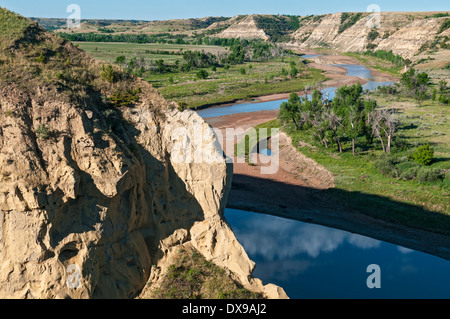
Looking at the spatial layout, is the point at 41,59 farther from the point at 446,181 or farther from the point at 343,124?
the point at 343,124

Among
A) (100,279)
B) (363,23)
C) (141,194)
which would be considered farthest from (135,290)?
(363,23)

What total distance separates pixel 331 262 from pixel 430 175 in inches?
767

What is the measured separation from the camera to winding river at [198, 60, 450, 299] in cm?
2613

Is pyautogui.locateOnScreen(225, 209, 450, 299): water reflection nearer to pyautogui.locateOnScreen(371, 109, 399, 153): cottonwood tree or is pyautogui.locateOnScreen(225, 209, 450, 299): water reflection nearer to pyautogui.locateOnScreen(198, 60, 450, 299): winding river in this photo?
pyautogui.locateOnScreen(198, 60, 450, 299): winding river

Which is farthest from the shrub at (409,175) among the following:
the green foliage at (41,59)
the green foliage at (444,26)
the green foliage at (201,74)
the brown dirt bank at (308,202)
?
the green foliage at (444,26)

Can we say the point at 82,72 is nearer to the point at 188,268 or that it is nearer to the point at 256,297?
the point at 188,268

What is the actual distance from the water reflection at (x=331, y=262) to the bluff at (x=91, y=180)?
960 centimetres

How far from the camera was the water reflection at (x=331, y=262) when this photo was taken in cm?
2616

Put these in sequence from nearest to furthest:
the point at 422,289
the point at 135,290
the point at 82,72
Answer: the point at 135,290 < the point at 82,72 < the point at 422,289

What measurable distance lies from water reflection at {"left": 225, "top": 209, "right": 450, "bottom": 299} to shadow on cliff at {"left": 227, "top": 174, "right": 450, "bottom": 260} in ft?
4.56

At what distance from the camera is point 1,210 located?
1389 centimetres

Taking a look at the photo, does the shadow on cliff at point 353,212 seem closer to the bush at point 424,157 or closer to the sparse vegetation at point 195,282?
the bush at point 424,157

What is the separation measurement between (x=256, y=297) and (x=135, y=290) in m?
5.51

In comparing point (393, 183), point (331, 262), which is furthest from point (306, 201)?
point (331, 262)
